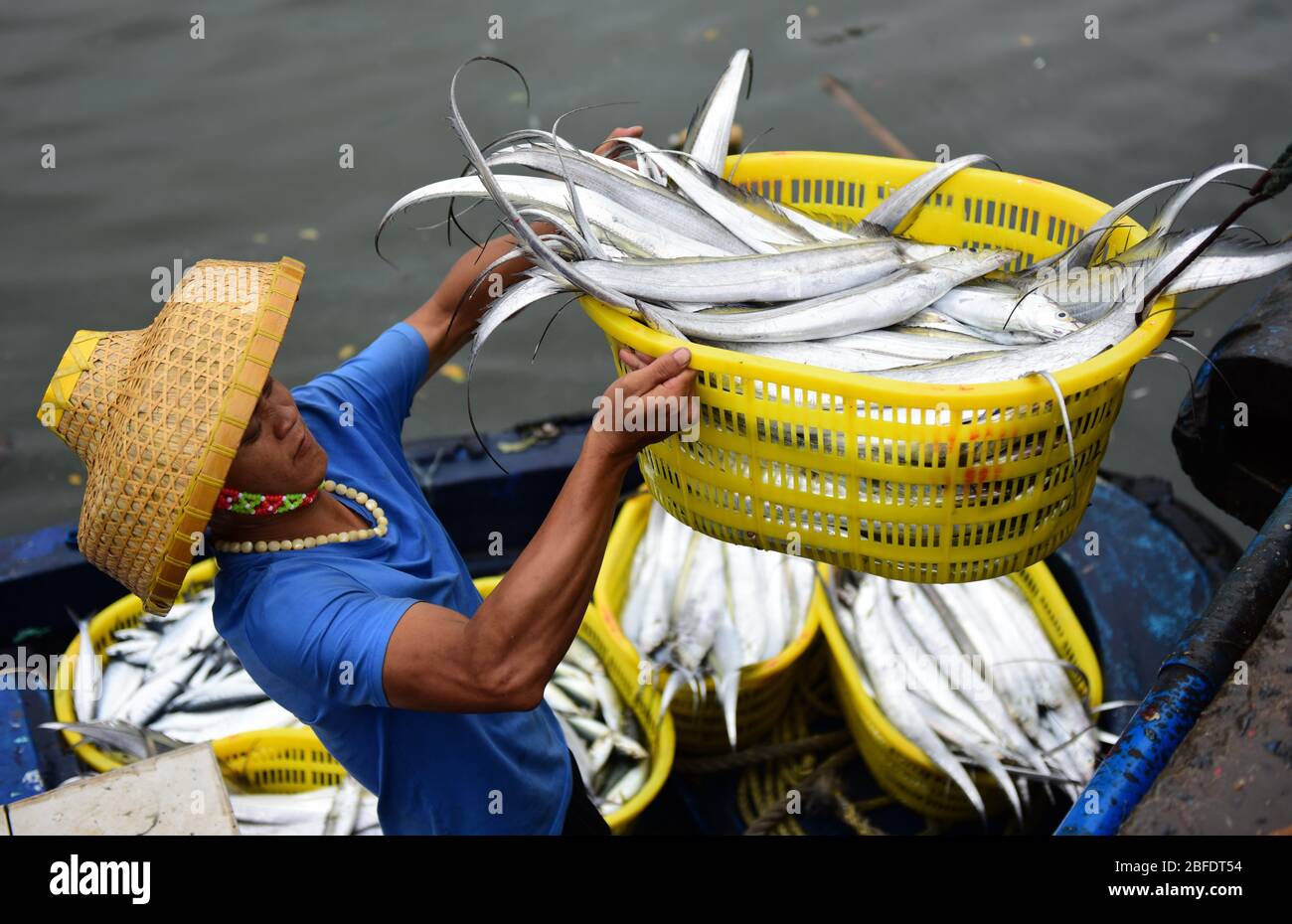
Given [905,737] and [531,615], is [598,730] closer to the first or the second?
[905,737]

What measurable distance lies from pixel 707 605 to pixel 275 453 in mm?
1813

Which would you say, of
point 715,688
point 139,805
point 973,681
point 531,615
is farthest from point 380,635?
point 973,681

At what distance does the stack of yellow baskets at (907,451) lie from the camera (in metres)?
1.77

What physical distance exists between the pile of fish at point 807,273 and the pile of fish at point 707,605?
1.45 metres

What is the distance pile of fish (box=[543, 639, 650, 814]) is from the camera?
10.7 feet

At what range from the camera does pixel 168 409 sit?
1801 mm

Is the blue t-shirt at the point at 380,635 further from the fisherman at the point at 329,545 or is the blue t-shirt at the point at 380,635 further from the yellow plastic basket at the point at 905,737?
the yellow plastic basket at the point at 905,737

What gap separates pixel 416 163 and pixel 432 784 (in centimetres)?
522

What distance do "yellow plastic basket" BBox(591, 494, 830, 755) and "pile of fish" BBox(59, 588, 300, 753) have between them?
108 centimetres

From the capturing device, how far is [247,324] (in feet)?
6.16

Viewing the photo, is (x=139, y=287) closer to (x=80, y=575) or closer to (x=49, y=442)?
(x=49, y=442)
